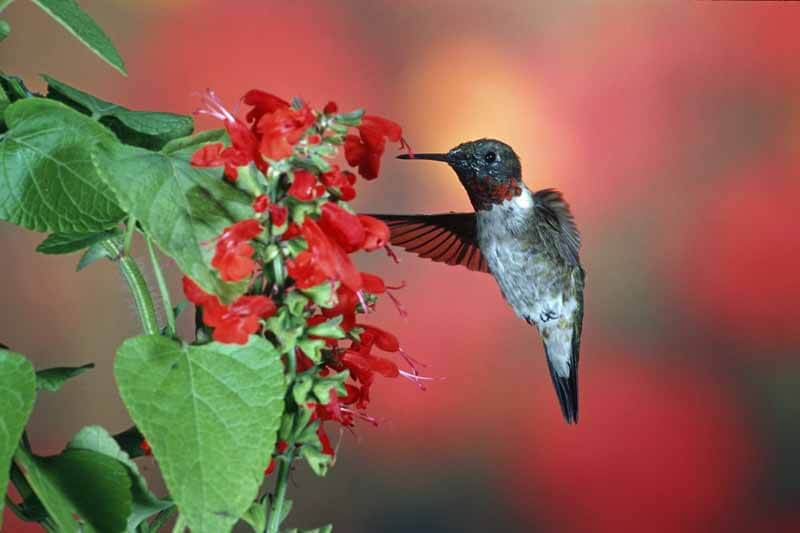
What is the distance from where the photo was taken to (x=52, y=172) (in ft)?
1.41

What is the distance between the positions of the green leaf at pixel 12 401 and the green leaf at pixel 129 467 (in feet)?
0.17

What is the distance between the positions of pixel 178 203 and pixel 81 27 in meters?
0.13

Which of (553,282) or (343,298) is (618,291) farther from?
(343,298)

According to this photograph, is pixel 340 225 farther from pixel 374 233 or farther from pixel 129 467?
pixel 129 467

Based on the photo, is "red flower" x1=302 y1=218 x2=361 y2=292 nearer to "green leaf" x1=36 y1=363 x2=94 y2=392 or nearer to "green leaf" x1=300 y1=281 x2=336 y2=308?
"green leaf" x1=300 y1=281 x2=336 y2=308

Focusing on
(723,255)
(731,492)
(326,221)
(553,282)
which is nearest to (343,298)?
(326,221)

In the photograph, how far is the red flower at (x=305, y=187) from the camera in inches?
15.1

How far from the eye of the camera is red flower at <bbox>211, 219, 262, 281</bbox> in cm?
38

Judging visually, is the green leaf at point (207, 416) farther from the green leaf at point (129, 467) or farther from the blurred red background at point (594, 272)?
the blurred red background at point (594, 272)

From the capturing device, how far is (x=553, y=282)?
98 cm

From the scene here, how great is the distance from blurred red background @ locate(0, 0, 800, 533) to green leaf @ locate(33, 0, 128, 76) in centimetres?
103

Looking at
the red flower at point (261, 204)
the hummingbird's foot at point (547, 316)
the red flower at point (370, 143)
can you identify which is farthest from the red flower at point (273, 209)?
the hummingbird's foot at point (547, 316)

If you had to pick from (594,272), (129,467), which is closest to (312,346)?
(129,467)

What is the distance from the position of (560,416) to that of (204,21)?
827 mm
